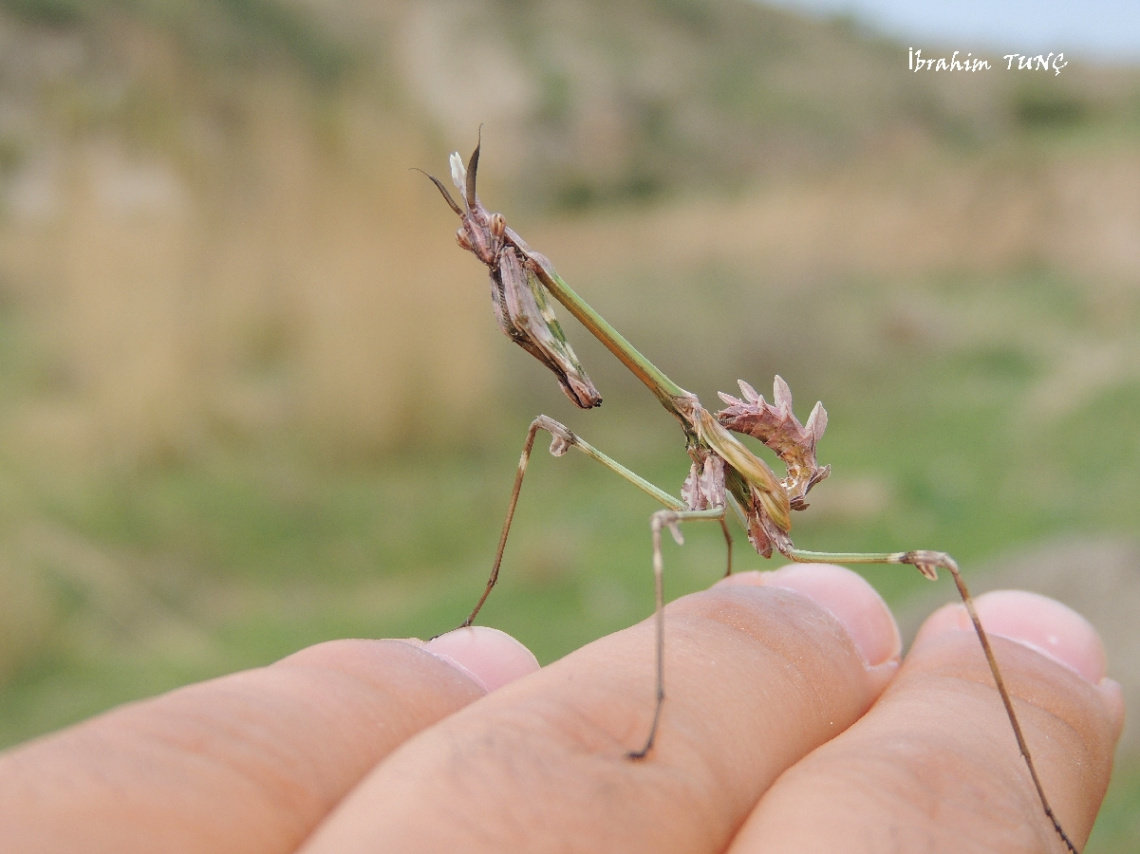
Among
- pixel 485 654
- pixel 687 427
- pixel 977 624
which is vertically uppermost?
pixel 687 427

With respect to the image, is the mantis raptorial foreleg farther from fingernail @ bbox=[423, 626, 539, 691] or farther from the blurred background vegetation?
the blurred background vegetation

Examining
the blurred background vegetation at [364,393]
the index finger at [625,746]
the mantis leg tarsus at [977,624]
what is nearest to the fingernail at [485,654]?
the index finger at [625,746]

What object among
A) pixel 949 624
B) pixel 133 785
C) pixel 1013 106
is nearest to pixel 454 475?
pixel 949 624

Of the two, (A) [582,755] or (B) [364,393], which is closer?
(A) [582,755]

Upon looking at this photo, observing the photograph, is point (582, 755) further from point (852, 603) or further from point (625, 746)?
point (852, 603)

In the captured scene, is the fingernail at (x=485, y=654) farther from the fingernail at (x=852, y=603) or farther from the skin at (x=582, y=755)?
the fingernail at (x=852, y=603)

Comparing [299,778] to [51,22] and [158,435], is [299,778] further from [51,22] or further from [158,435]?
[51,22]

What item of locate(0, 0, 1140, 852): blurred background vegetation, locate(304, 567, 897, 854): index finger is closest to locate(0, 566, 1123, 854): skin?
locate(304, 567, 897, 854): index finger

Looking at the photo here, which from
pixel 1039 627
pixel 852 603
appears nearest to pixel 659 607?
pixel 852 603
